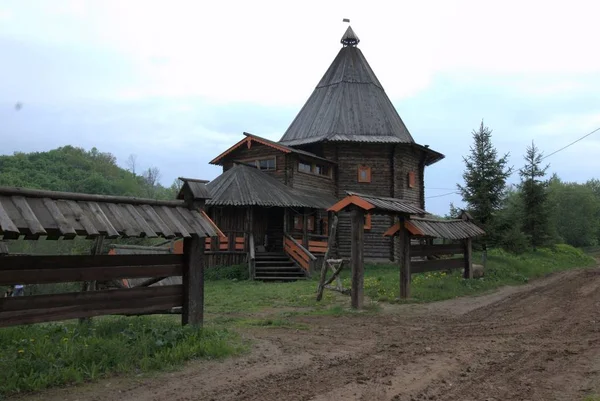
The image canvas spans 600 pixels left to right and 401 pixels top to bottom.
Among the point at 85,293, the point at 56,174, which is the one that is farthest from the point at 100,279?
the point at 56,174

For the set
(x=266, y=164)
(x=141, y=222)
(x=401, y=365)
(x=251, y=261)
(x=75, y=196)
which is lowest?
(x=401, y=365)

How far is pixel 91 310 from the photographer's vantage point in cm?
654

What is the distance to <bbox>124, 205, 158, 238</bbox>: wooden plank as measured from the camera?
667 centimetres

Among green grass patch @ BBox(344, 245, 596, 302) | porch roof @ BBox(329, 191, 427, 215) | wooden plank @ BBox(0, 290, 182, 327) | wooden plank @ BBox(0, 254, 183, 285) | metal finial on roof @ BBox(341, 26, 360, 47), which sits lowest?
green grass patch @ BBox(344, 245, 596, 302)

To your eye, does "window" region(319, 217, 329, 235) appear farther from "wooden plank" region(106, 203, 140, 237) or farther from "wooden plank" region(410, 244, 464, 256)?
"wooden plank" region(106, 203, 140, 237)

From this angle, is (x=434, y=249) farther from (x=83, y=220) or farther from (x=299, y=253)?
(x=83, y=220)

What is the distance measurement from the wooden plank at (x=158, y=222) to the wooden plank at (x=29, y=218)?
1.67 meters

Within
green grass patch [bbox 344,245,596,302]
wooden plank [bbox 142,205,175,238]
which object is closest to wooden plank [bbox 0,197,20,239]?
wooden plank [bbox 142,205,175,238]

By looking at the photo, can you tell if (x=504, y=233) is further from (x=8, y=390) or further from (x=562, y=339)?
(x=8, y=390)

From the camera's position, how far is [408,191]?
27562 millimetres

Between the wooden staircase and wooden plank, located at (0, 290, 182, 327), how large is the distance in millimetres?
12763

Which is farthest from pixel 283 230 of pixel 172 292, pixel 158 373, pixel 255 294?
pixel 158 373

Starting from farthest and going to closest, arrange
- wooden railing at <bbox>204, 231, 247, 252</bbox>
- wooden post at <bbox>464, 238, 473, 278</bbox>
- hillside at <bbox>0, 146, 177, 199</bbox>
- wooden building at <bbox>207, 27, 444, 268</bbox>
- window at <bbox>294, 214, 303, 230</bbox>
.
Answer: hillside at <bbox>0, 146, 177, 199</bbox> → window at <bbox>294, 214, 303, 230</bbox> → wooden building at <bbox>207, 27, 444, 268</bbox> → wooden railing at <bbox>204, 231, 247, 252</bbox> → wooden post at <bbox>464, 238, 473, 278</bbox>

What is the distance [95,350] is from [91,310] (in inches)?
25.4
